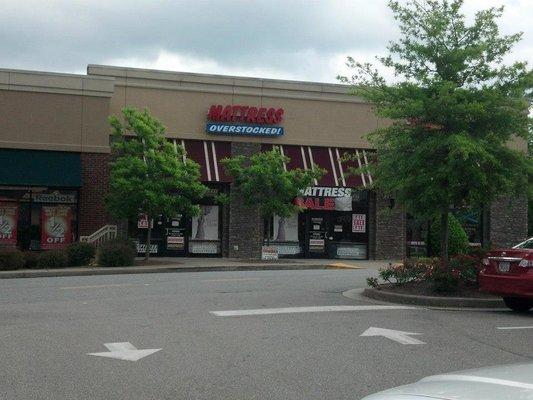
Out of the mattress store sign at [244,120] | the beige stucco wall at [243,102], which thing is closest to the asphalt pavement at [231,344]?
the beige stucco wall at [243,102]

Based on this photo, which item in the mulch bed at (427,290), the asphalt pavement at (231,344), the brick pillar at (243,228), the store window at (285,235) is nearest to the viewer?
the asphalt pavement at (231,344)

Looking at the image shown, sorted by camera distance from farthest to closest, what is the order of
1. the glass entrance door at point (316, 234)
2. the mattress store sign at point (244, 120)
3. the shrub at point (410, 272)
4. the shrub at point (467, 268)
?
the glass entrance door at point (316, 234) → the mattress store sign at point (244, 120) → the shrub at point (410, 272) → the shrub at point (467, 268)

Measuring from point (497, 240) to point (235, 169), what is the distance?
13.1 metres

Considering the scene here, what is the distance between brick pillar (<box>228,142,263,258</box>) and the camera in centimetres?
2939

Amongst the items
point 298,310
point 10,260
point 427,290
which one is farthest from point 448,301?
point 10,260

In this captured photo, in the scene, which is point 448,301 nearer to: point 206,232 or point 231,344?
point 231,344

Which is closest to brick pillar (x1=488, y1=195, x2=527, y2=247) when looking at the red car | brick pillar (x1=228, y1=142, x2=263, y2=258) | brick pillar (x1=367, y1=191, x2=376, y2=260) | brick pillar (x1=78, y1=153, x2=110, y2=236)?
brick pillar (x1=367, y1=191, x2=376, y2=260)

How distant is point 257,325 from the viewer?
35.6 ft

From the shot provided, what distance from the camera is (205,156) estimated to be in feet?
95.2

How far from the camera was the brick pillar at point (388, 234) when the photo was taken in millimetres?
30750

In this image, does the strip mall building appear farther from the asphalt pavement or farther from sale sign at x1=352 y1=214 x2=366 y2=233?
the asphalt pavement

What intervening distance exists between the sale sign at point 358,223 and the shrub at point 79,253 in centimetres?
1177

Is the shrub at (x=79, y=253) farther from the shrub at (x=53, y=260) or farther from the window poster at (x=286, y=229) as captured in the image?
the window poster at (x=286, y=229)

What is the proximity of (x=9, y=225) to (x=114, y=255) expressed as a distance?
6057 millimetres
